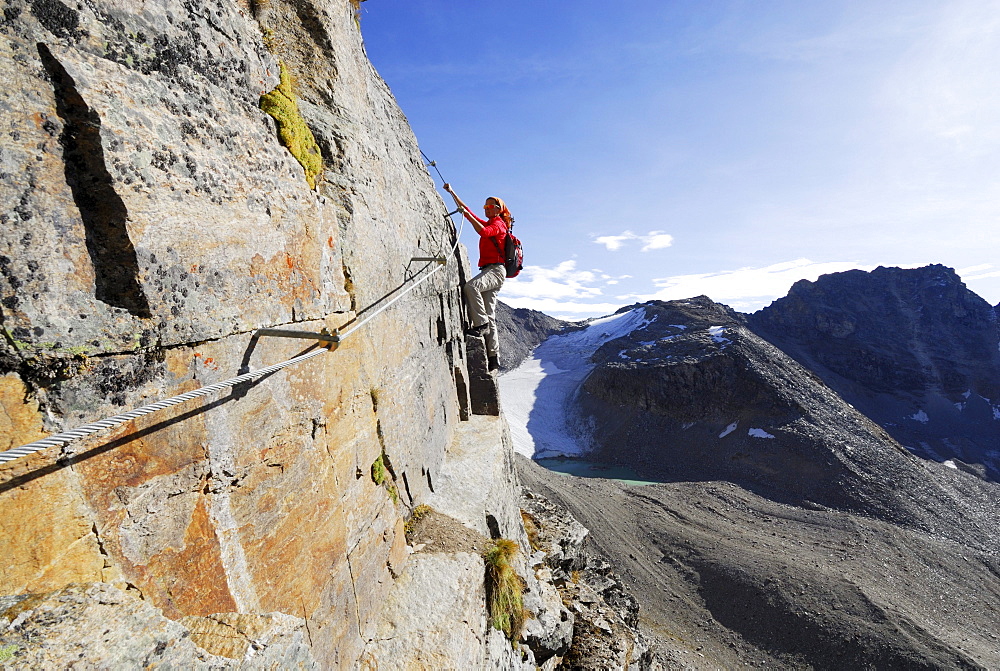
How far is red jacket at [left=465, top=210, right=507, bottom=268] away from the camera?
959 centimetres

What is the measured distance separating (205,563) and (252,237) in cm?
241

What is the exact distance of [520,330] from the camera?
106062 millimetres

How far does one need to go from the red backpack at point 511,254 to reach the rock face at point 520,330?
78149 millimetres

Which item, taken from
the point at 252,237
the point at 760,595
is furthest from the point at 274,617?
the point at 760,595

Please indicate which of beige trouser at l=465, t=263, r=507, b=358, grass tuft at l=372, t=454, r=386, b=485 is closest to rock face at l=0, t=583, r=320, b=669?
grass tuft at l=372, t=454, r=386, b=485

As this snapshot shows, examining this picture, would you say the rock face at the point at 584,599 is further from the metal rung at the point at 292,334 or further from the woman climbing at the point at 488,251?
the metal rung at the point at 292,334

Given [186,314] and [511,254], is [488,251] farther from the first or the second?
[186,314]

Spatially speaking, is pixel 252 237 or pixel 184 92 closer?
pixel 184 92

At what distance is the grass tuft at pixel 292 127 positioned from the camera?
161 inches

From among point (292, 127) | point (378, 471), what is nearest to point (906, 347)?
point (378, 471)

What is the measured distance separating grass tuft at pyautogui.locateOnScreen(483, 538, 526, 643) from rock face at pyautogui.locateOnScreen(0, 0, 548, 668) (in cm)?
153

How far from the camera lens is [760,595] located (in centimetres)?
2683

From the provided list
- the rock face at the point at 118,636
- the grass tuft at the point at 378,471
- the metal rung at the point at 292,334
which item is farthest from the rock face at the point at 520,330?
the rock face at the point at 118,636

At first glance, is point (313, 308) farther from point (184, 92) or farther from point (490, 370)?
point (490, 370)
